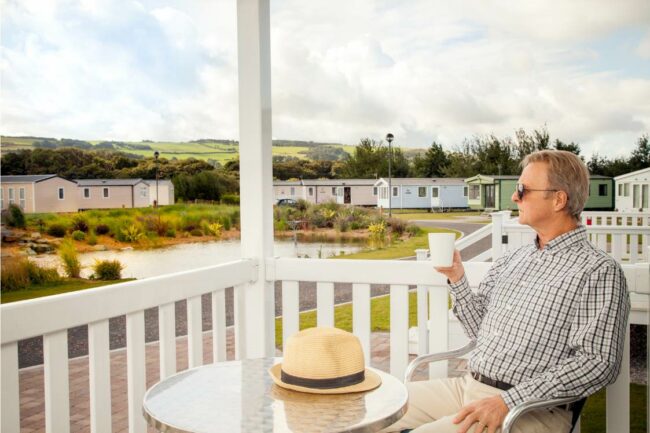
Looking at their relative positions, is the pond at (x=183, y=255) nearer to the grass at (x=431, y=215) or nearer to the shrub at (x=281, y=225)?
the shrub at (x=281, y=225)

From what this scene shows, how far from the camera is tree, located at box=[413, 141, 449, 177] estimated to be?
304 centimetres

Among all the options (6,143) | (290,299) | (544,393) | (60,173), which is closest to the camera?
(544,393)

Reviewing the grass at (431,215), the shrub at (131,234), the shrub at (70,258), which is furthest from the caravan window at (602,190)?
the shrub at (70,258)

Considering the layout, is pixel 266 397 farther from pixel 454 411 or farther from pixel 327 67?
pixel 327 67

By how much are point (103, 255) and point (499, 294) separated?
151cm

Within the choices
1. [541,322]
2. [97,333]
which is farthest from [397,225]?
[97,333]

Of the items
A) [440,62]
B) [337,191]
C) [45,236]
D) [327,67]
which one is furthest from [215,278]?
[440,62]

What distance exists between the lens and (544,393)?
172cm

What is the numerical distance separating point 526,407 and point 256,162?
160cm

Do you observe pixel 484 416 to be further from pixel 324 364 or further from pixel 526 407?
pixel 324 364

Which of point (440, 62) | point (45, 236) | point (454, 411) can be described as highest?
point (440, 62)

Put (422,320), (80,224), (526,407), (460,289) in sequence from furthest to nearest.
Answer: (422,320)
(80,224)
(460,289)
(526,407)

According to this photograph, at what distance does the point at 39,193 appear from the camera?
2.08 metres

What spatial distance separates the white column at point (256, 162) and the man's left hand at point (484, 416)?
1.27 m
